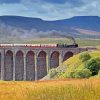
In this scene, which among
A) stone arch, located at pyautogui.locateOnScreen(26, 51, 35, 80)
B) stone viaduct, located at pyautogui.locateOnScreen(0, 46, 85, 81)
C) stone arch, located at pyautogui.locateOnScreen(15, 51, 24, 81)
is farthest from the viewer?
stone arch, located at pyautogui.locateOnScreen(15, 51, 24, 81)

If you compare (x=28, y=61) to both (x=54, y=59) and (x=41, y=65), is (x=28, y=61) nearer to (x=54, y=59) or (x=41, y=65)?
(x=41, y=65)

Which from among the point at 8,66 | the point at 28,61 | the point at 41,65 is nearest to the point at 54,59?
the point at 41,65

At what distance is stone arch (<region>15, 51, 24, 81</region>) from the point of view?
445 ft

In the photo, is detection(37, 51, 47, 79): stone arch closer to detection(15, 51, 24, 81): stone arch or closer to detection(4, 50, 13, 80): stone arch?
detection(15, 51, 24, 81): stone arch

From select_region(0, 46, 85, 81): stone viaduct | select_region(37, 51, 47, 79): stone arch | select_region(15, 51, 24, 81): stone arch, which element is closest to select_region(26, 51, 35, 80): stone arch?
select_region(0, 46, 85, 81): stone viaduct

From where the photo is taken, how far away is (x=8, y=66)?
140 m

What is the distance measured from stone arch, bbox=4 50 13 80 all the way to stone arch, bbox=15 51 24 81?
236 cm

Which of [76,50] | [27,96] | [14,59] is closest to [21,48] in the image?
[14,59]

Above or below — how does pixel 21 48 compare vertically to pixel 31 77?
above

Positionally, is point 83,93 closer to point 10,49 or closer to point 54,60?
point 54,60

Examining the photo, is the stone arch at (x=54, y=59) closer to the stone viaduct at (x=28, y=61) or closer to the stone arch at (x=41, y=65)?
the stone viaduct at (x=28, y=61)

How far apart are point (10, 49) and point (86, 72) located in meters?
81.0

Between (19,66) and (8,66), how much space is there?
4.78m

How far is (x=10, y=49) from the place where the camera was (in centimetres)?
13900
